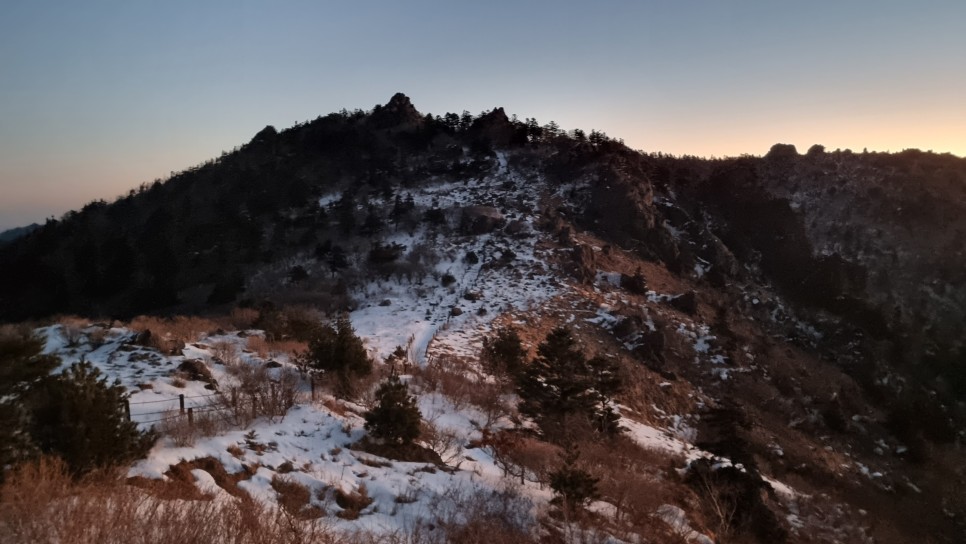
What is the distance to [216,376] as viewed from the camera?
13.7 metres

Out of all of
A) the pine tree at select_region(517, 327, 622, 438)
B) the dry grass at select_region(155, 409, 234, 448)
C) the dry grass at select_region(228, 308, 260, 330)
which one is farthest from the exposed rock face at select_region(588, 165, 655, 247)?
the dry grass at select_region(155, 409, 234, 448)

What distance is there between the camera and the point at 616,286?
1259 inches

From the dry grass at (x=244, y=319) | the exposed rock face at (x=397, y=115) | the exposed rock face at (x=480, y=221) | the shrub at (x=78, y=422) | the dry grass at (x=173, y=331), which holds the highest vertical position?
the exposed rock face at (x=397, y=115)

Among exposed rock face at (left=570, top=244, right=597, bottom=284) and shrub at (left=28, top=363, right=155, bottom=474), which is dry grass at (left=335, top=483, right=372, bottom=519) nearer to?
shrub at (left=28, top=363, right=155, bottom=474)

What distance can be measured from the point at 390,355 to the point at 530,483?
35.3 feet

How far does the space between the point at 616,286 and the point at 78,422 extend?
2905 cm

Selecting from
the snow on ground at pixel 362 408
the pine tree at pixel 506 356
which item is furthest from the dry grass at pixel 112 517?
the pine tree at pixel 506 356

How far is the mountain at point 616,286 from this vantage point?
16.1 metres

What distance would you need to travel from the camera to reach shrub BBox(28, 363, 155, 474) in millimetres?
6324

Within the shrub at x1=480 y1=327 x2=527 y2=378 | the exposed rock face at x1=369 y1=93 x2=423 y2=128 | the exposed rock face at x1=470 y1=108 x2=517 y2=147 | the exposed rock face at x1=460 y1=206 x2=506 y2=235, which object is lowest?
the shrub at x1=480 y1=327 x2=527 y2=378

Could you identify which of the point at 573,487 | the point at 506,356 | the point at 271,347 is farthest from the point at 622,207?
the point at 573,487

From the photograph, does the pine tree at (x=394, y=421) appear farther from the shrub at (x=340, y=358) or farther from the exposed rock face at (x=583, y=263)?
the exposed rock face at (x=583, y=263)

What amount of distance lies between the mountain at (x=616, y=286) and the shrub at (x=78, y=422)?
86cm

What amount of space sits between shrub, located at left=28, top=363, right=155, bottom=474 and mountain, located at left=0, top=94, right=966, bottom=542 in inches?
33.7
